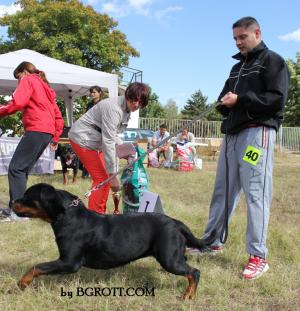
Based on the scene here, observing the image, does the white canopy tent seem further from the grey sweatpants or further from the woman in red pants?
the grey sweatpants

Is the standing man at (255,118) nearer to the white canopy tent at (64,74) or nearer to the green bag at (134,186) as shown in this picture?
the green bag at (134,186)

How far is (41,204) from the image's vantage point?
3.11m

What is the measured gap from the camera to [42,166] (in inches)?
410

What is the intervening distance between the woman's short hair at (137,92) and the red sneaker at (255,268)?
5.72 ft

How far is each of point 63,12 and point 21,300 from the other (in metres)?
27.2

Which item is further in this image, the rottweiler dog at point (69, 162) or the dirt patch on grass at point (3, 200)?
the rottweiler dog at point (69, 162)

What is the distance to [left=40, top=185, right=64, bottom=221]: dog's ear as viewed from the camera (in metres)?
3.09

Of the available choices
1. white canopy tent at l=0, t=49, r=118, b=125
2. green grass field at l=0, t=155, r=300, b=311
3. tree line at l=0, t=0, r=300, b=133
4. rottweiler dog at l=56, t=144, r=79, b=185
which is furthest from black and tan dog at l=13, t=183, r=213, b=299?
tree line at l=0, t=0, r=300, b=133

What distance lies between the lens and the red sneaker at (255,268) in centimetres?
354

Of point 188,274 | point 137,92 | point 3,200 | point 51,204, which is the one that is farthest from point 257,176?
point 3,200

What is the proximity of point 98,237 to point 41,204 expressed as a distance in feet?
1.55

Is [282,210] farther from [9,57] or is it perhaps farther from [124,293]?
[9,57]

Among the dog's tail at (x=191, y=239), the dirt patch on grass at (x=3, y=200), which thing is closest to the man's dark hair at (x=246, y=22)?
the dog's tail at (x=191, y=239)

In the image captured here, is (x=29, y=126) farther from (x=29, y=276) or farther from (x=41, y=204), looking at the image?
(x=29, y=276)
